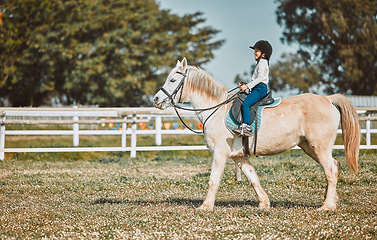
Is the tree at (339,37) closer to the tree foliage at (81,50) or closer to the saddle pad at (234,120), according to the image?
the tree foliage at (81,50)

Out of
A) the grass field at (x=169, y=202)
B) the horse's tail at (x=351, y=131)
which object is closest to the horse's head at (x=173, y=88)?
the grass field at (x=169, y=202)

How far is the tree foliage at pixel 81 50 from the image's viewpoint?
124ft

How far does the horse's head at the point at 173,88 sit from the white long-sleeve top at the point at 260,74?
45.1 inches

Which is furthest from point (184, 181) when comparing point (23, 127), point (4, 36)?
point (4, 36)

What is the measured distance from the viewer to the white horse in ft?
22.3

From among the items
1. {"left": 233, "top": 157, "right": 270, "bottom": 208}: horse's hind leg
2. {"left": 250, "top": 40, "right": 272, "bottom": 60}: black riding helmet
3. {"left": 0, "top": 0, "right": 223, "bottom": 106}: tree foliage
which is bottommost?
{"left": 233, "top": 157, "right": 270, "bottom": 208}: horse's hind leg

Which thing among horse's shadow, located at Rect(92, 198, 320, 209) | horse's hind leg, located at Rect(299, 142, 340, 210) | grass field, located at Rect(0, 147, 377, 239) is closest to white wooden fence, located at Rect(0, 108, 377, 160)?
grass field, located at Rect(0, 147, 377, 239)

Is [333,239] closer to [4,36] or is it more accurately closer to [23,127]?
[23,127]

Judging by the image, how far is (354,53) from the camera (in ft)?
126

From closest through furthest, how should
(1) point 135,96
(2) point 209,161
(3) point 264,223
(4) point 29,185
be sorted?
1. (3) point 264,223
2. (4) point 29,185
3. (2) point 209,161
4. (1) point 135,96

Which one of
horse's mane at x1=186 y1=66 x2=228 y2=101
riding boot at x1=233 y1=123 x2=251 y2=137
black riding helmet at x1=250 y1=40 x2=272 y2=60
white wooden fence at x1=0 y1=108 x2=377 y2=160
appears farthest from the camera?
white wooden fence at x1=0 y1=108 x2=377 y2=160

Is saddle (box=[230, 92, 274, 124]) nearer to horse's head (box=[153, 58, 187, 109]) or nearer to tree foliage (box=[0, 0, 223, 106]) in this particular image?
horse's head (box=[153, 58, 187, 109])

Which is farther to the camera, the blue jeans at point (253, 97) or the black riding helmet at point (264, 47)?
the black riding helmet at point (264, 47)

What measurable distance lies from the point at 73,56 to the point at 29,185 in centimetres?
3071
